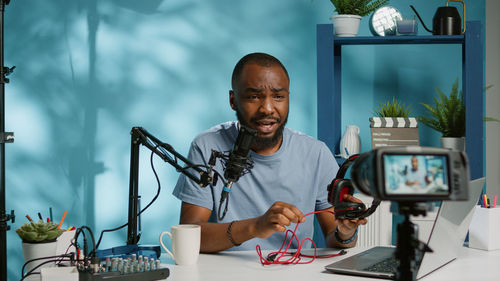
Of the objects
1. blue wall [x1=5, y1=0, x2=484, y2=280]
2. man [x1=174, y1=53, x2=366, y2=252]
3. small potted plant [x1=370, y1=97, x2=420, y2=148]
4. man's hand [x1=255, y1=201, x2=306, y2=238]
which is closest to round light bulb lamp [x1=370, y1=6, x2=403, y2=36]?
blue wall [x1=5, y1=0, x2=484, y2=280]

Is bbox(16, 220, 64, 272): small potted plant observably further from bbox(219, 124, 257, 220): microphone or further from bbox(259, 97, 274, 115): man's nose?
bbox(259, 97, 274, 115): man's nose

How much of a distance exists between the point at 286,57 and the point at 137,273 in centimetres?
212

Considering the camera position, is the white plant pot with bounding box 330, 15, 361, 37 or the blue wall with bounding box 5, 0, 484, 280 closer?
the white plant pot with bounding box 330, 15, 361, 37

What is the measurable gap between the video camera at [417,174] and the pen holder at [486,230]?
958mm

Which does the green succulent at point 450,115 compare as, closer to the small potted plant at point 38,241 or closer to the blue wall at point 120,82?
the blue wall at point 120,82

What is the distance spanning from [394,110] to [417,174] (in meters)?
2.14

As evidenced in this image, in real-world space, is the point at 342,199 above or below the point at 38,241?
above

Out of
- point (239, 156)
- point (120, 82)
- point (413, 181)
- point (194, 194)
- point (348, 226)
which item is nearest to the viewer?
point (413, 181)

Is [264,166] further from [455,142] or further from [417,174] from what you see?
[455,142]

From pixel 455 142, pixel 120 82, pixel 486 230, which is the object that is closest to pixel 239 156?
pixel 486 230

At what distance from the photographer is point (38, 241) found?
1.52 metres

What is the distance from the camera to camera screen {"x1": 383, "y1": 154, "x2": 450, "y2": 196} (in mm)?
803

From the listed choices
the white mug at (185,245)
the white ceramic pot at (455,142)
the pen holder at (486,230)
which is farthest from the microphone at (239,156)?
the white ceramic pot at (455,142)

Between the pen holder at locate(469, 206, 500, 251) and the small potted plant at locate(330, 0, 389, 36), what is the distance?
1.38 m
